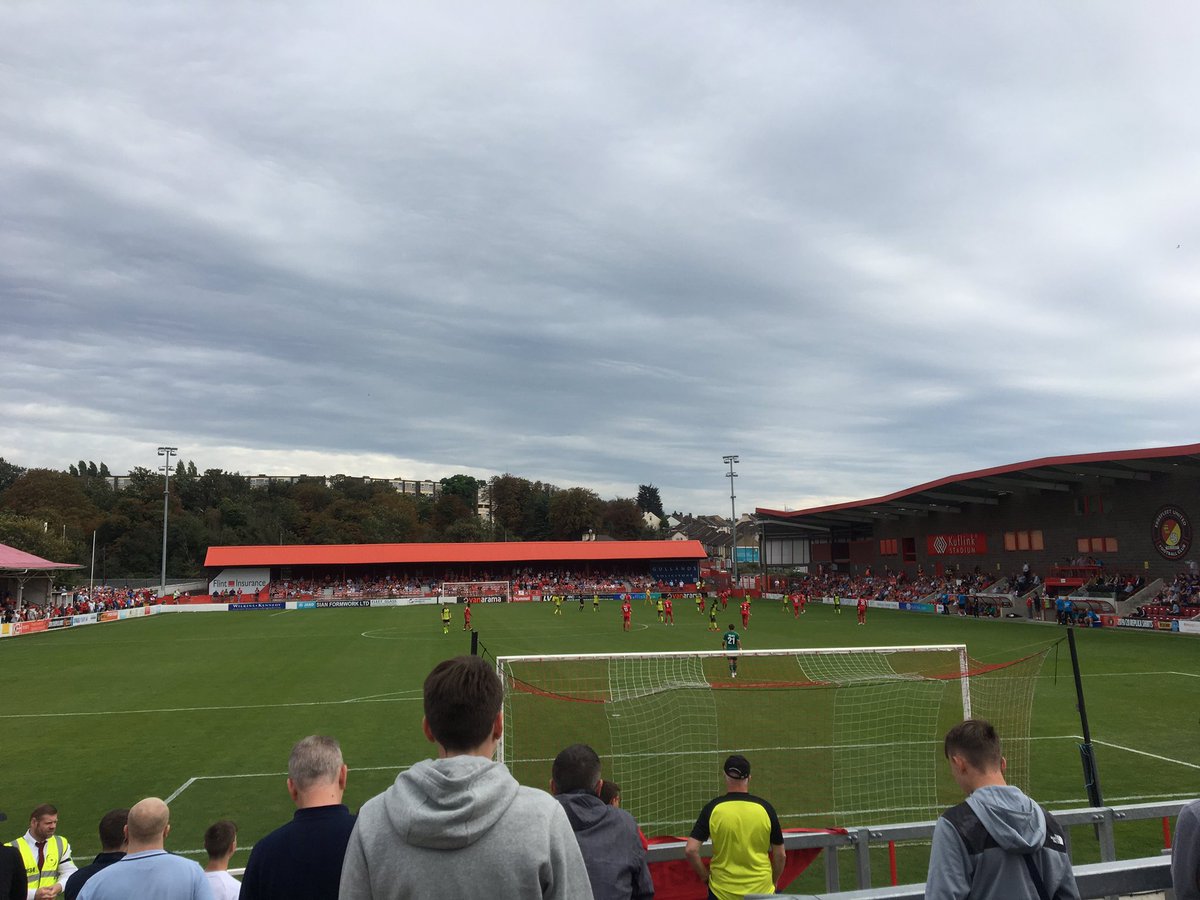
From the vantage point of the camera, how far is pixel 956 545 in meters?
56.0

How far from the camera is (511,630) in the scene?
127 ft

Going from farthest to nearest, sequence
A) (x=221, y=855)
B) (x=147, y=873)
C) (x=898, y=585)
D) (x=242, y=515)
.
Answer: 1. (x=242, y=515)
2. (x=898, y=585)
3. (x=221, y=855)
4. (x=147, y=873)

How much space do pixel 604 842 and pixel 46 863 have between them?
5.61m

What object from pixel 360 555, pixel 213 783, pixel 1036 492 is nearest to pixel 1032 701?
pixel 213 783

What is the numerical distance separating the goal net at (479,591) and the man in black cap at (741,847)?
6322cm

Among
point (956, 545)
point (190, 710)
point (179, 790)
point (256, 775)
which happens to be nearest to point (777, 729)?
point (256, 775)

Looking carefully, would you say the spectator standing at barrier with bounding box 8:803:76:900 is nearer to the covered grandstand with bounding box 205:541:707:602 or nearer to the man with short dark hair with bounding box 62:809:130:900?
the man with short dark hair with bounding box 62:809:130:900

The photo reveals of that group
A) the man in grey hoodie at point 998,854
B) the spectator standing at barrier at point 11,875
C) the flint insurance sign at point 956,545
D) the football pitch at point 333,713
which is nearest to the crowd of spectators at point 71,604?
the football pitch at point 333,713

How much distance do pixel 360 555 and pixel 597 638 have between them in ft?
159

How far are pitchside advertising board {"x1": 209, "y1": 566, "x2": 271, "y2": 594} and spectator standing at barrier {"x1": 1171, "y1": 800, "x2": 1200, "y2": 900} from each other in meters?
80.4

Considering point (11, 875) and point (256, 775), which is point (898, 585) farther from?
point (11, 875)

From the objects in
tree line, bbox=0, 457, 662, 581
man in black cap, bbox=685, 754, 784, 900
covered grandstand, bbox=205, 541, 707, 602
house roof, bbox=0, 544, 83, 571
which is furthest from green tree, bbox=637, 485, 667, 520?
man in black cap, bbox=685, 754, 784, 900

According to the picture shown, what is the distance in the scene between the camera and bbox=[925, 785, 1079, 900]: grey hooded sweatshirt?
2.91 m

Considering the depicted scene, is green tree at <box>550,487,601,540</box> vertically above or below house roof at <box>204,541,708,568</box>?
above
